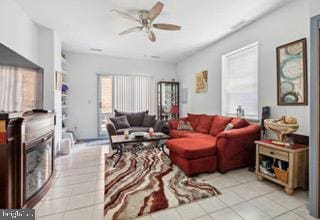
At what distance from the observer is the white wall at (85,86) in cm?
525

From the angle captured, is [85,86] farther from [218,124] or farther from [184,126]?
[218,124]

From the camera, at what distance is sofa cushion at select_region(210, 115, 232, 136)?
3520mm

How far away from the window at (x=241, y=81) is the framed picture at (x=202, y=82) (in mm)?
637

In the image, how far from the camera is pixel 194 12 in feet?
9.27

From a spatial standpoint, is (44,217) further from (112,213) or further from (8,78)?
(8,78)

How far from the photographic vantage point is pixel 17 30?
8.76 feet

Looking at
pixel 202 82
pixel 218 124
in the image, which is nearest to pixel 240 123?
pixel 218 124

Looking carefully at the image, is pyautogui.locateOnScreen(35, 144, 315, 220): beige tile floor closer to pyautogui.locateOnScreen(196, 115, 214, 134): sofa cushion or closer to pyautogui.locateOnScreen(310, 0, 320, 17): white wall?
pyautogui.locateOnScreen(196, 115, 214, 134): sofa cushion

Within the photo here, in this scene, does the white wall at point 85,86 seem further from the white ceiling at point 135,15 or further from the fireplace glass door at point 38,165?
the fireplace glass door at point 38,165

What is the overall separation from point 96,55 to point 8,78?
Answer: 3.87 meters

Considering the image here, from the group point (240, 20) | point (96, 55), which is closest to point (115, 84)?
point (96, 55)

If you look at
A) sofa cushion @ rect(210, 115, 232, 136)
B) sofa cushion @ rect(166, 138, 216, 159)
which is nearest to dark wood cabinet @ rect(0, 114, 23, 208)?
sofa cushion @ rect(166, 138, 216, 159)

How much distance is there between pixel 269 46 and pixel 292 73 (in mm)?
668

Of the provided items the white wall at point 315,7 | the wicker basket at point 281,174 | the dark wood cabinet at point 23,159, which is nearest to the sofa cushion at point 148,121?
the dark wood cabinet at point 23,159
